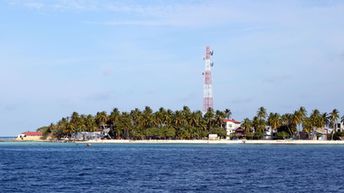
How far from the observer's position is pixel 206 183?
64.0 metres

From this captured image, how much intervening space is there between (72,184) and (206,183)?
13831 millimetres

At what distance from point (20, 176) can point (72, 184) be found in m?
13.7

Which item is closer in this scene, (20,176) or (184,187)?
(184,187)

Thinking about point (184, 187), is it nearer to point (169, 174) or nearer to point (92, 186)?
point (92, 186)

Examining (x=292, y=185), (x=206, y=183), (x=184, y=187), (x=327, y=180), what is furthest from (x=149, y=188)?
(x=327, y=180)

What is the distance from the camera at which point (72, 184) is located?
206ft

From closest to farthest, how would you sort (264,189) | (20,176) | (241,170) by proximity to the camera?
(264,189) < (20,176) < (241,170)

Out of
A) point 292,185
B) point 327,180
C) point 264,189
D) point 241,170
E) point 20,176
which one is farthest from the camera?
point 241,170

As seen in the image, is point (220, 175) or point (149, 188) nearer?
A: point (149, 188)

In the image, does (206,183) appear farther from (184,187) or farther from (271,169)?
(271,169)

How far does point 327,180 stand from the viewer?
224 feet

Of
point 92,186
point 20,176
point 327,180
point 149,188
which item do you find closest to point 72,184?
point 92,186

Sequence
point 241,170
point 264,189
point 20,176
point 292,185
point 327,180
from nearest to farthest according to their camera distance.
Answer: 1. point 264,189
2. point 292,185
3. point 327,180
4. point 20,176
5. point 241,170

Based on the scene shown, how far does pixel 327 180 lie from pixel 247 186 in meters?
12.1
